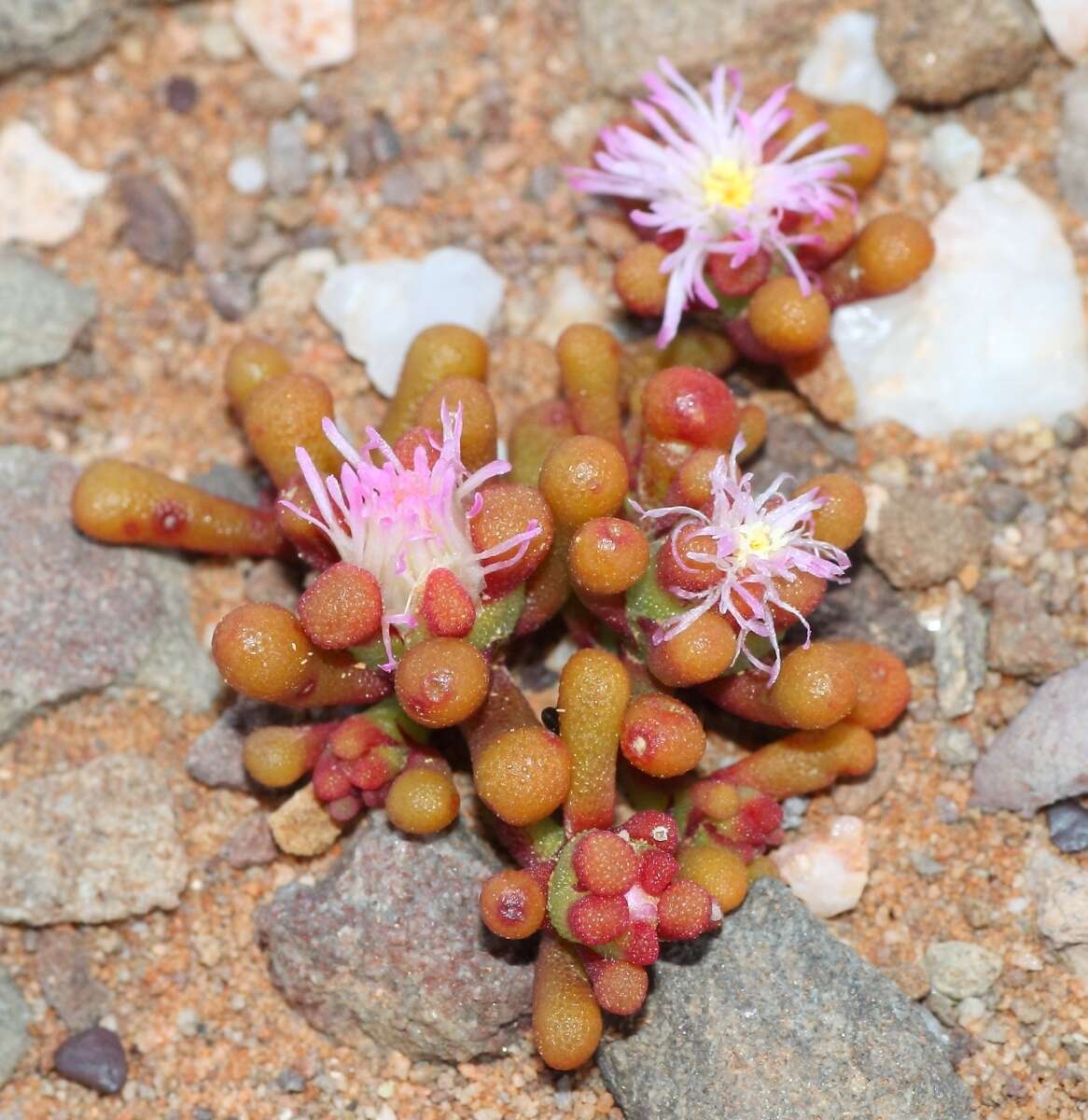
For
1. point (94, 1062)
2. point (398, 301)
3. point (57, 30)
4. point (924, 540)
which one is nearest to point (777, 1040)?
point (924, 540)

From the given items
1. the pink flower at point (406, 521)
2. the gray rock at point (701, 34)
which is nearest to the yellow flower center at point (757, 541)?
the pink flower at point (406, 521)

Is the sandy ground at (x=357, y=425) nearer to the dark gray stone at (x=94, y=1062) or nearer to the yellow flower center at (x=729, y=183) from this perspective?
the dark gray stone at (x=94, y=1062)

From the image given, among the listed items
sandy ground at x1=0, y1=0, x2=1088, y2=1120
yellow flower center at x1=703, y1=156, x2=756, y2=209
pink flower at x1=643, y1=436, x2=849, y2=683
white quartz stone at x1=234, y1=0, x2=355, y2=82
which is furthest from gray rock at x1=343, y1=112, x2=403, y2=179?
pink flower at x1=643, y1=436, x2=849, y2=683

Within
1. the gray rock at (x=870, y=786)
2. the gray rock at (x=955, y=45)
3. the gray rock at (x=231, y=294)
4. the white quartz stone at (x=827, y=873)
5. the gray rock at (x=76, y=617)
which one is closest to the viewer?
the white quartz stone at (x=827, y=873)

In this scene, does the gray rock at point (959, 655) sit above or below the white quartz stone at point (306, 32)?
below

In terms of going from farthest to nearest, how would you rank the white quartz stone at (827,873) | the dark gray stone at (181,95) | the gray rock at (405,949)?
the dark gray stone at (181,95), the white quartz stone at (827,873), the gray rock at (405,949)

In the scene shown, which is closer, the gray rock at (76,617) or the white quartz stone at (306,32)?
the gray rock at (76,617)

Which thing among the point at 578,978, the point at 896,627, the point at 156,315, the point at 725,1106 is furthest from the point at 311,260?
the point at 725,1106

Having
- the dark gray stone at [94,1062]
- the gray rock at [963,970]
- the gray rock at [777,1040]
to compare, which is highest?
the gray rock at [777,1040]

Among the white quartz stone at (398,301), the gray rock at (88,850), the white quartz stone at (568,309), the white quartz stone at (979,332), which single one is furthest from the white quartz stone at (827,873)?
the white quartz stone at (398,301)
